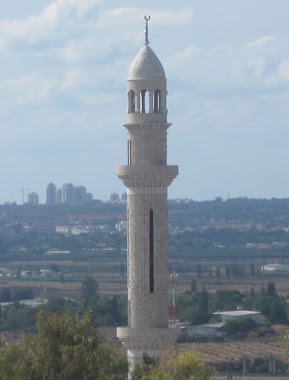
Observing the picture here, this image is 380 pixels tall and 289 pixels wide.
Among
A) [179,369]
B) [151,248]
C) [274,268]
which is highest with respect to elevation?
[274,268]

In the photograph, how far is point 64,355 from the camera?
1241 inches

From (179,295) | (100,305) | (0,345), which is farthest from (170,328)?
(179,295)

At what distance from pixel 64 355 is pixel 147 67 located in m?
6.16

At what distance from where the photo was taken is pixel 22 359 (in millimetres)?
31859

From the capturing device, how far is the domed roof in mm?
35438

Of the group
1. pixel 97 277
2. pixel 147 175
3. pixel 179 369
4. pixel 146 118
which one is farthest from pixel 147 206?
pixel 97 277

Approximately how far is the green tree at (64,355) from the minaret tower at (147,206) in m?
2.89

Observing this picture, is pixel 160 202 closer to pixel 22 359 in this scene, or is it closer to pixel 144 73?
pixel 144 73

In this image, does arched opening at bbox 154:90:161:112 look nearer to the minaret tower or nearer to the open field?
the minaret tower

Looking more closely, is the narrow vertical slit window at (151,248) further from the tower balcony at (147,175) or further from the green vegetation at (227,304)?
the green vegetation at (227,304)

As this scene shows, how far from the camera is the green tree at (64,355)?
31.3 metres

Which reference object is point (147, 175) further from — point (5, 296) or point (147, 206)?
point (5, 296)

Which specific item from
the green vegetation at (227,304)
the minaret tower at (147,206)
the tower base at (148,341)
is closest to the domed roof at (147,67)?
the minaret tower at (147,206)

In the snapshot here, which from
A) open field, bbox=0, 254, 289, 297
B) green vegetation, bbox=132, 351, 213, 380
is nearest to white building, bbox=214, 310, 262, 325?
open field, bbox=0, 254, 289, 297
